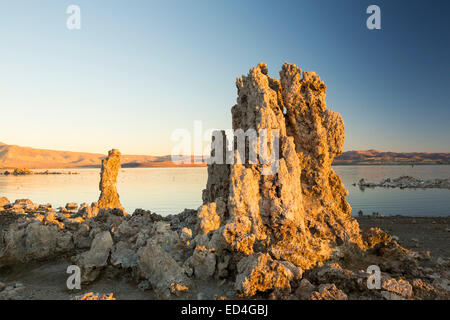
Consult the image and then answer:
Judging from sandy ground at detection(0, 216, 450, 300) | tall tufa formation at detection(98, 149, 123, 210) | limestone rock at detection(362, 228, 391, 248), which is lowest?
sandy ground at detection(0, 216, 450, 300)

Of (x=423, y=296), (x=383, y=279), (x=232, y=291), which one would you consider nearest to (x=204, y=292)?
(x=232, y=291)

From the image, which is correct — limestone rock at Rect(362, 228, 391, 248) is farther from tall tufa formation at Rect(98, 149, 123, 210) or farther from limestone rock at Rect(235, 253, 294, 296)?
tall tufa formation at Rect(98, 149, 123, 210)

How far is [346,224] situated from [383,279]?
3824 mm

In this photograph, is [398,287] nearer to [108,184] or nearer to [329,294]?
[329,294]

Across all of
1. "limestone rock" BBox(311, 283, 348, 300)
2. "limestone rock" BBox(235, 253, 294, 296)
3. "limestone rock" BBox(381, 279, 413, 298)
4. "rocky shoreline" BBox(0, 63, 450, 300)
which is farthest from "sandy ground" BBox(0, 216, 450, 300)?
"limestone rock" BBox(381, 279, 413, 298)

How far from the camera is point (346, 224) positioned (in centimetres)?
1149

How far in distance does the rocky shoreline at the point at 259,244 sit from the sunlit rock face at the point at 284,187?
4cm

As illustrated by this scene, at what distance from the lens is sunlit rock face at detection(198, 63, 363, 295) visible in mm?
9172

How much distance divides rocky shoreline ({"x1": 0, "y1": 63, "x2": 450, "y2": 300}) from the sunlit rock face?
43 millimetres

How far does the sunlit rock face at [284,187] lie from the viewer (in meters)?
9.17
